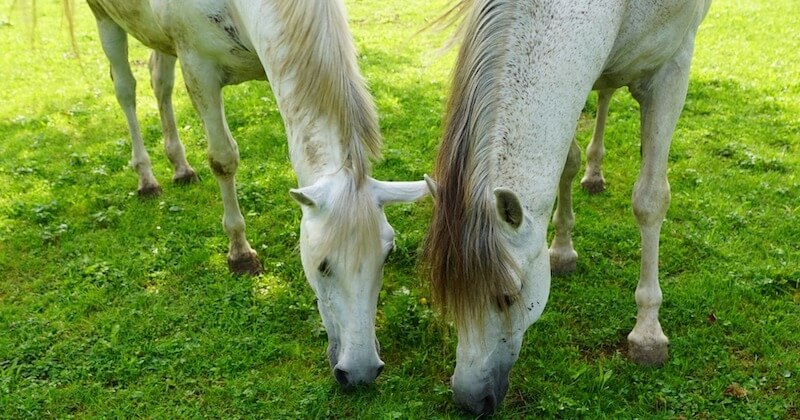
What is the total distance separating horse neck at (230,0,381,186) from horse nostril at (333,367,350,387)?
0.97 meters

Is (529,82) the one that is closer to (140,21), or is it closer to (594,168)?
(594,168)

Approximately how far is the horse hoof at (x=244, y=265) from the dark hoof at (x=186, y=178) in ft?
5.18

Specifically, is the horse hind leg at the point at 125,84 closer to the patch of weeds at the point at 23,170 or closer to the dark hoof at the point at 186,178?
the dark hoof at the point at 186,178

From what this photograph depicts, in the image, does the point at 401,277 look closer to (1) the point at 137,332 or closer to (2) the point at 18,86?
(1) the point at 137,332

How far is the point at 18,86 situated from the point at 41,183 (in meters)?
3.40

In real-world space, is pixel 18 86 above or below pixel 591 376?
below

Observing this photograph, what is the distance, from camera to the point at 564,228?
4488 mm

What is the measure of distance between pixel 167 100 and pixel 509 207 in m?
4.16

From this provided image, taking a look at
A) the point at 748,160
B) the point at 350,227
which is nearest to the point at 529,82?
the point at 350,227

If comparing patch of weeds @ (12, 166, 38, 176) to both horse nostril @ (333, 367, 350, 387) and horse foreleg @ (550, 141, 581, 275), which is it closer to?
horse nostril @ (333, 367, 350, 387)

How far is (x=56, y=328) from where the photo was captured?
421 cm

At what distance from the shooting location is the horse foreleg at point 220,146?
4168 mm

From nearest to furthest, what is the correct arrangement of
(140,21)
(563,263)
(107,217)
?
(563,263)
(140,21)
(107,217)

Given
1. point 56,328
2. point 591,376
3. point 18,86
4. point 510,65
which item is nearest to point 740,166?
point 591,376
